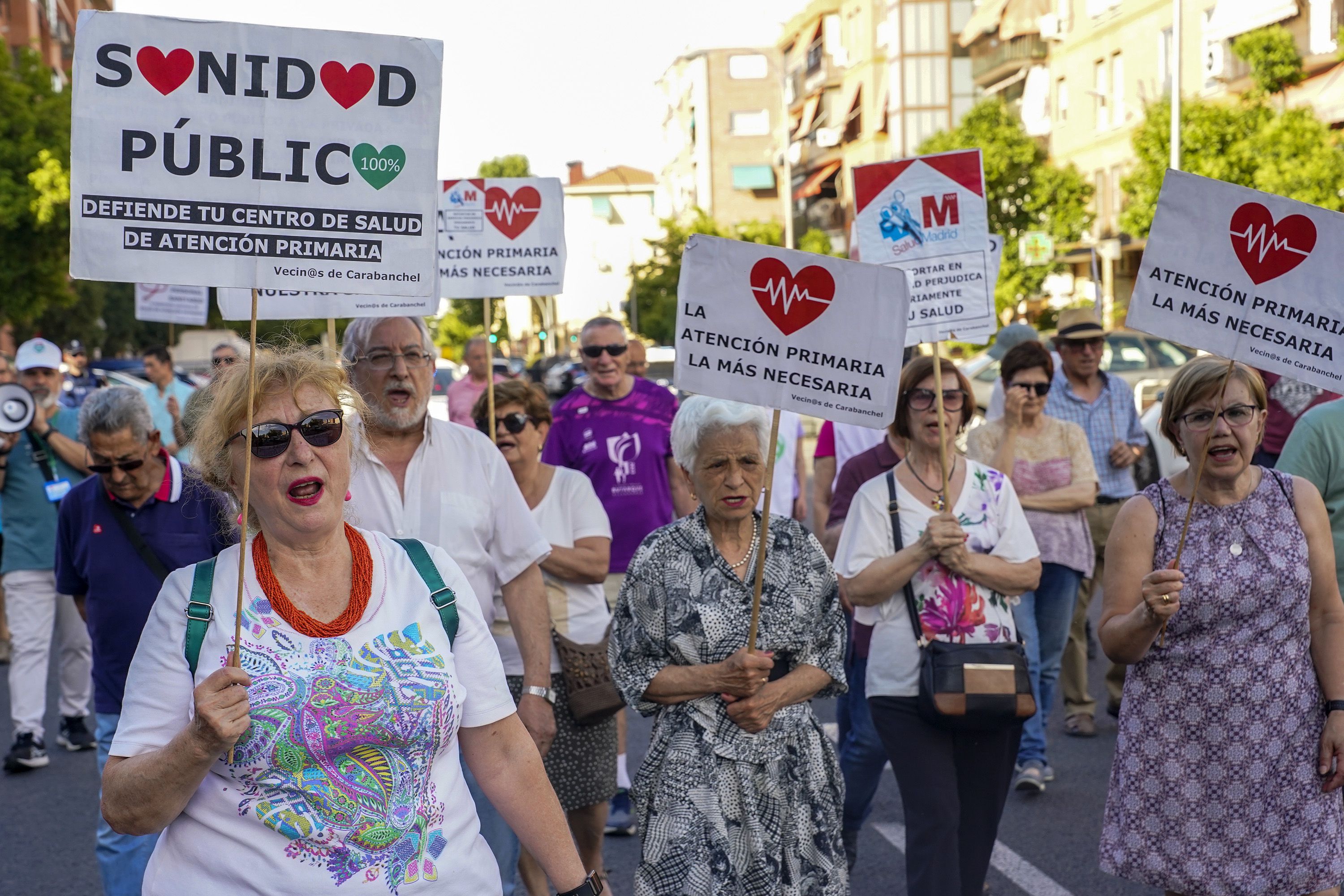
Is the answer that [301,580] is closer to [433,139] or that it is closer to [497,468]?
[433,139]

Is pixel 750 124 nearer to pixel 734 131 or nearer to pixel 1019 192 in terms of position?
pixel 734 131

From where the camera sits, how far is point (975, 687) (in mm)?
4570

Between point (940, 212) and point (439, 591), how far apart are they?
344cm

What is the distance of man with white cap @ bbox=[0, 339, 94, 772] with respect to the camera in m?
7.89

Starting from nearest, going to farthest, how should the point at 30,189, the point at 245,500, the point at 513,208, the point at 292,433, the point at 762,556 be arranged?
the point at 245,500
the point at 292,433
the point at 762,556
the point at 513,208
the point at 30,189

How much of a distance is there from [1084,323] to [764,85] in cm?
9160

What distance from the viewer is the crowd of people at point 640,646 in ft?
9.14

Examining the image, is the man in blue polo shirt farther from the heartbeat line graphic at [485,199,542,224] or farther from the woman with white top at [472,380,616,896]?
the heartbeat line graphic at [485,199,542,224]

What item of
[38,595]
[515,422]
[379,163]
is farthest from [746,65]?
[379,163]

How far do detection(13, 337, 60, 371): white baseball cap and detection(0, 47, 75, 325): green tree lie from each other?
19.6 m

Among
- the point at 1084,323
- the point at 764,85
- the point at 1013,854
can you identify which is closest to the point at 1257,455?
the point at 1084,323

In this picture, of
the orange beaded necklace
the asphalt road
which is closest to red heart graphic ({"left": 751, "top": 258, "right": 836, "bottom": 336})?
the orange beaded necklace

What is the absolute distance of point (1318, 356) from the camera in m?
4.35

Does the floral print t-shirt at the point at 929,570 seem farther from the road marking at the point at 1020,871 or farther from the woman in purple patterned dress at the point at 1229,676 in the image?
the road marking at the point at 1020,871
